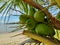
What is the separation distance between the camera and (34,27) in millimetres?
335

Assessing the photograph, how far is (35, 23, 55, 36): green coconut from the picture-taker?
0.32m

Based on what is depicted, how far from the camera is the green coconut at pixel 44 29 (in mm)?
323

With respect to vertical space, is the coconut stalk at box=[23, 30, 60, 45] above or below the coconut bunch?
below

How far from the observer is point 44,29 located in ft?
1.07

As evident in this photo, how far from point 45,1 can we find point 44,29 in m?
0.08

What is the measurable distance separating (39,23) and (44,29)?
1 cm

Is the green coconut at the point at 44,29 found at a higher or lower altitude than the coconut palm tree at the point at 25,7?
lower

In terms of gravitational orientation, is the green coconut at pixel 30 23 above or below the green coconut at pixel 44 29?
above

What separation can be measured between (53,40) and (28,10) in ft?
0.24

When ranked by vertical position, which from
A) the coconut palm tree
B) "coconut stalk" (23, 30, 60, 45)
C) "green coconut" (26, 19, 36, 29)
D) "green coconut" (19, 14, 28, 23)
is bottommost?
"coconut stalk" (23, 30, 60, 45)

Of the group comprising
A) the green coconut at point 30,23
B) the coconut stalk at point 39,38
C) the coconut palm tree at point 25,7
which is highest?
the coconut palm tree at point 25,7

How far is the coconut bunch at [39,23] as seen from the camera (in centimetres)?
32

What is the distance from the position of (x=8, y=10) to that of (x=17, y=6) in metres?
0.03

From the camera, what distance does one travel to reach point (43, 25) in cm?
32
